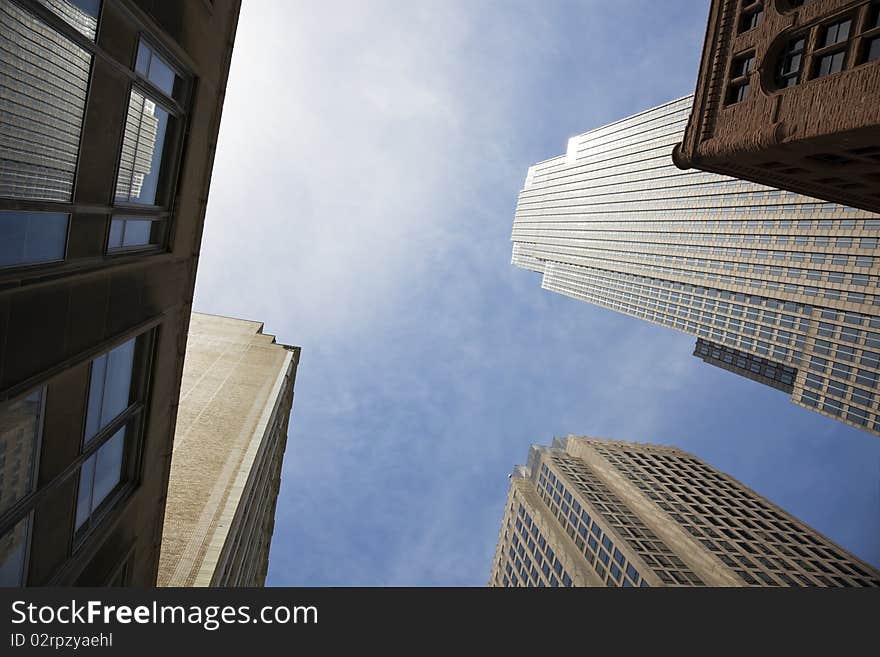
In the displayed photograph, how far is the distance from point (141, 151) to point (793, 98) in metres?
27.2

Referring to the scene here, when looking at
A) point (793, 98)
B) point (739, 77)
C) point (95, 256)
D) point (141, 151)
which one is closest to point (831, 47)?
point (793, 98)

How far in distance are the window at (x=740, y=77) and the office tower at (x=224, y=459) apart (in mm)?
39103

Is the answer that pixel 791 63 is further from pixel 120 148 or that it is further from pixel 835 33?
pixel 120 148

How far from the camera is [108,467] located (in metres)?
14.2

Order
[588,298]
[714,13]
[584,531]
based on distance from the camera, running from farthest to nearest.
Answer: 1. [588,298]
2. [584,531]
3. [714,13]

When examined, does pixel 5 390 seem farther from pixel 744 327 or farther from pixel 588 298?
pixel 588 298

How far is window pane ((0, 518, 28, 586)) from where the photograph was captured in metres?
9.84

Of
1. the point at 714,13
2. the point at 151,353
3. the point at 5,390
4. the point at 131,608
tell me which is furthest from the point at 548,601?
the point at 714,13

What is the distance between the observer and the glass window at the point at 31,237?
854cm

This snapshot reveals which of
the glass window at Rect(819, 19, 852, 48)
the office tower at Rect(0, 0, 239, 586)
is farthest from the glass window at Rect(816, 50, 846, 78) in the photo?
the office tower at Rect(0, 0, 239, 586)

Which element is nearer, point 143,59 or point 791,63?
point 143,59

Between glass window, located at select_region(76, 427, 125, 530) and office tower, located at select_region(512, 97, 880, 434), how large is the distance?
→ 9510 cm

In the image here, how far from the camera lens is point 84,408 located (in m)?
12.0

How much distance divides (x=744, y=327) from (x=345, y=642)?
113596 mm
